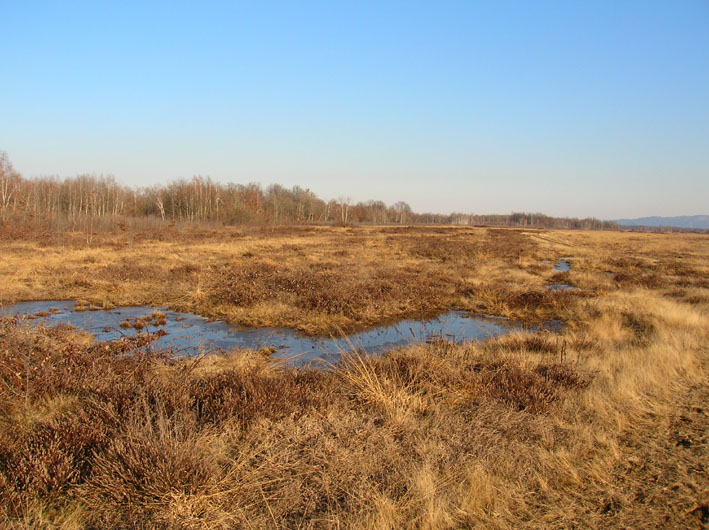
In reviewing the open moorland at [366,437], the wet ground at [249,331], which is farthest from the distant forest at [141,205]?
the open moorland at [366,437]

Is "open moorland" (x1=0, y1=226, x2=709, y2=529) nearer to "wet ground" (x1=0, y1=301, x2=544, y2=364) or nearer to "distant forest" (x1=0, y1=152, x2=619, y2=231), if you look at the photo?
"wet ground" (x1=0, y1=301, x2=544, y2=364)

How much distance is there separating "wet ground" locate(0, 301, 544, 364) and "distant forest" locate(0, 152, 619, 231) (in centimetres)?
3892

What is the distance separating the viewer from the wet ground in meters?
8.78

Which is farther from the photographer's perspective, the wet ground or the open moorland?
the wet ground

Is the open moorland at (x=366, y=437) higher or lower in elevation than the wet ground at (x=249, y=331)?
higher

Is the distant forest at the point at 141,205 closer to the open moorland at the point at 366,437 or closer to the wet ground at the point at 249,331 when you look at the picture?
the wet ground at the point at 249,331

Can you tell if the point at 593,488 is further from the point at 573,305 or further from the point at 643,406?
the point at 573,305

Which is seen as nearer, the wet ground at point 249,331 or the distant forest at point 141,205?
the wet ground at point 249,331

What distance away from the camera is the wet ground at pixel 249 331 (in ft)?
28.8

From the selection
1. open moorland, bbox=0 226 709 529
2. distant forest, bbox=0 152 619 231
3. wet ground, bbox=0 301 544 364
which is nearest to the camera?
open moorland, bbox=0 226 709 529

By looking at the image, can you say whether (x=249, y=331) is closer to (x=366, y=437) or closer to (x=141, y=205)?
(x=366, y=437)

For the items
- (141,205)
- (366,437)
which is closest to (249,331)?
(366,437)

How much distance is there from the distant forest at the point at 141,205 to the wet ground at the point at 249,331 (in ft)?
128

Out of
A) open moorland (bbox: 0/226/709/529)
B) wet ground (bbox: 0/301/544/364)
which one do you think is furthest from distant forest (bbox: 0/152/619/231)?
open moorland (bbox: 0/226/709/529)
